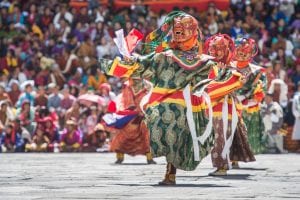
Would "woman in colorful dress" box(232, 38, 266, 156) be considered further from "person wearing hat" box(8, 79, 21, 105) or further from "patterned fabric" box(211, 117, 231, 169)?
"person wearing hat" box(8, 79, 21, 105)

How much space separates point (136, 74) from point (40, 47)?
16.7 meters

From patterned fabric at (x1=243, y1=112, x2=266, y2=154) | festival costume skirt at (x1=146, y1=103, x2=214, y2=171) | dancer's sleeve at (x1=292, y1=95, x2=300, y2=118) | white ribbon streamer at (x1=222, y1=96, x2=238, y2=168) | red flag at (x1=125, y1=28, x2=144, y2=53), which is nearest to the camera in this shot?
festival costume skirt at (x1=146, y1=103, x2=214, y2=171)

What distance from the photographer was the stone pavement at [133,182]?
36.0ft

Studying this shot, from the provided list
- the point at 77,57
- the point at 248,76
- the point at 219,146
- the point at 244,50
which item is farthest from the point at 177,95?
the point at 77,57

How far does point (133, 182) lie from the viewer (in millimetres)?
12992

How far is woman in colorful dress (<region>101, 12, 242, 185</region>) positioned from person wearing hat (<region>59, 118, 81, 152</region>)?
39.1 feet

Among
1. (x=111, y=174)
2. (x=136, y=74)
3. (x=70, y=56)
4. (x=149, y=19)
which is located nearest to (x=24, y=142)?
(x=70, y=56)

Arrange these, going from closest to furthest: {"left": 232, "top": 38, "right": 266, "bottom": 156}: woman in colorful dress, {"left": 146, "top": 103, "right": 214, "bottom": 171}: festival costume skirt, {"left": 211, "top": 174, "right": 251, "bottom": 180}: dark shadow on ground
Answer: {"left": 146, "top": 103, "right": 214, "bottom": 171}: festival costume skirt, {"left": 211, "top": 174, "right": 251, "bottom": 180}: dark shadow on ground, {"left": 232, "top": 38, "right": 266, "bottom": 156}: woman in colorful dress

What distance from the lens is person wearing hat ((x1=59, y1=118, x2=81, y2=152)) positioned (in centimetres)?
2493

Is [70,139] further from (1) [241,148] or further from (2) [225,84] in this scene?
(2) [225,84]

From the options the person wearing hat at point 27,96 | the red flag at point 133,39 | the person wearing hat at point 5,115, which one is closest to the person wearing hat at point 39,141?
the person wearing hat at point 5,115

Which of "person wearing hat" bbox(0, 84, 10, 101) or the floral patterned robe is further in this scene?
"person wearing hat" bbox(0, 84, 10, 101)

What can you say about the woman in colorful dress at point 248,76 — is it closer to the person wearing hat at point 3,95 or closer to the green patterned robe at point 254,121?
the green patterned robe at point 254,121

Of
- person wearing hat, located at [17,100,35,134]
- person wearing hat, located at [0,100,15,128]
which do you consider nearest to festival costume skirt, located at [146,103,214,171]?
person wearing hat, located at [17,100,35,134]
